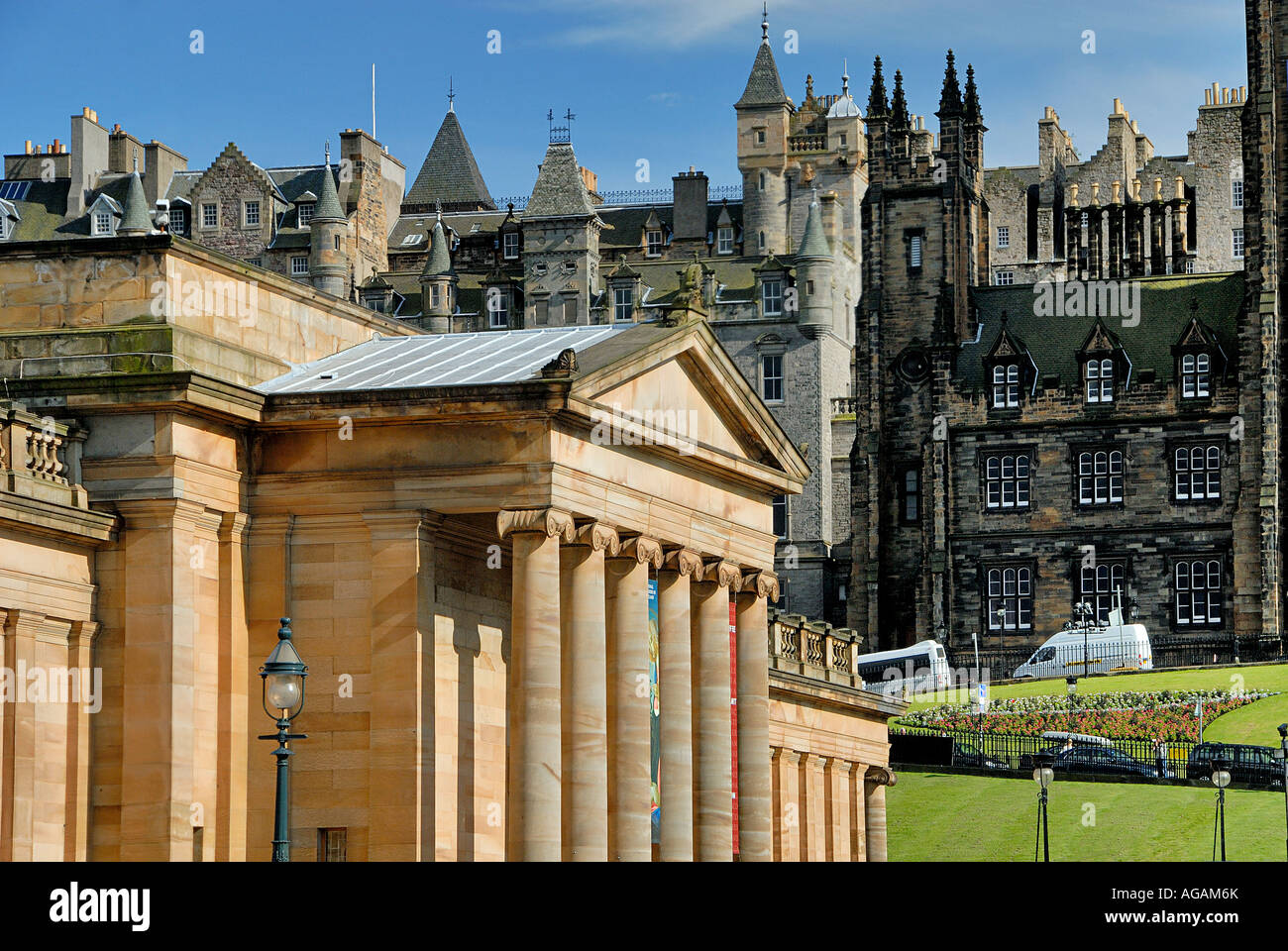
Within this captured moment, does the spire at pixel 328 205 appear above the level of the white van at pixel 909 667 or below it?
above

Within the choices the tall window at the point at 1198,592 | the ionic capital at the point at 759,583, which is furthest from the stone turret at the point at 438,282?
the ionic capital at the point at 759,583

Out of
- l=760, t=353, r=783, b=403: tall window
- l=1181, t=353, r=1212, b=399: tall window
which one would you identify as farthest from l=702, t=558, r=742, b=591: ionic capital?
l=760, t=353, r=783, b=403: tall window

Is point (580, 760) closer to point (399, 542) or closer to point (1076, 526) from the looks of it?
point (399, 542)

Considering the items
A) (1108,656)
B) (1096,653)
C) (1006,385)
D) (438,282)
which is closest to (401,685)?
(1108,656)

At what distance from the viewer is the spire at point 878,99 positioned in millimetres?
136625

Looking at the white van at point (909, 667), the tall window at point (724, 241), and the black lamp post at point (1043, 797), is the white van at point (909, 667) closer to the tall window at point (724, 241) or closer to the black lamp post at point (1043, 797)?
the black lamp post at point (1043, 797)

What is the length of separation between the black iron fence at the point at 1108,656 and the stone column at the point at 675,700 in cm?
7117

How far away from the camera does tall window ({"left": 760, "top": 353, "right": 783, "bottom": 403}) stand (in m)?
154

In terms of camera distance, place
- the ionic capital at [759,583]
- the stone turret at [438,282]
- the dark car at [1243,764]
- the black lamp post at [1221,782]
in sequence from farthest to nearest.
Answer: the stone turret at [438,282] → the dark car at [1243,764] → the black lamp post at [1221,782] → the ionic capital at [759,583]

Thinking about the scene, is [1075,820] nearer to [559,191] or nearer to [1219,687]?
[1219,687]

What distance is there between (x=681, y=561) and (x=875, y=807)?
28369 millimetres

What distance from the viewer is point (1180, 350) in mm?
130500
